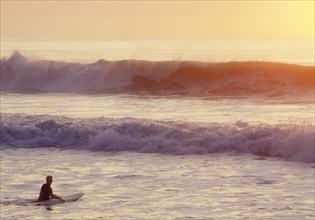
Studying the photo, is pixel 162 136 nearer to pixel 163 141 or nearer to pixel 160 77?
pixel 163 141

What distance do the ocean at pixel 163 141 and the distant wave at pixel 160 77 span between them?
83 millimetres

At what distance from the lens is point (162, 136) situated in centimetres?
2553

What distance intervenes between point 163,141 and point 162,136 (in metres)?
0.46

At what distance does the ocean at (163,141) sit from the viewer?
55.7 ft

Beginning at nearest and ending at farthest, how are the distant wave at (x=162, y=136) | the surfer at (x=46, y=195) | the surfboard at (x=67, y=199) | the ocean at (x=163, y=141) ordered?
1. the ocean at (x=163, y=141)
2. the surfboard at (x=67, y=199)
3. the surfer at (x=46, y=195)
4. the distant wave at (x=162, y=136)

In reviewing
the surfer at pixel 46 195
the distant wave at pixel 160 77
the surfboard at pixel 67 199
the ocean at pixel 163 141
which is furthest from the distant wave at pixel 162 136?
the distant wave at pixel 160 77

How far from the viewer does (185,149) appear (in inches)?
957

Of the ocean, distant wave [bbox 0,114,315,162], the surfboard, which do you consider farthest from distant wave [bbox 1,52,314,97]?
the surfboard

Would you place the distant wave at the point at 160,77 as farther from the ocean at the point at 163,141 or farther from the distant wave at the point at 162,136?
the distant wave at the point at 162,136

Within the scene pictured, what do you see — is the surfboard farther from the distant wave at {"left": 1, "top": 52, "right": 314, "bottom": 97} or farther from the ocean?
the distant wave at {"left": 1, "top": 52, "right": 314, "bottom": 97}

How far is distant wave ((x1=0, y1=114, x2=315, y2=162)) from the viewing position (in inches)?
→ 937

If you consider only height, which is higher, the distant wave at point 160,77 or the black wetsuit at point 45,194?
the distant wave at point 160,77

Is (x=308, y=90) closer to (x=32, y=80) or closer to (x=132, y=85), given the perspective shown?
(x=132, y=85)

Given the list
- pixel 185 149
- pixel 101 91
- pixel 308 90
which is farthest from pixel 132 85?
pixel 185 149
